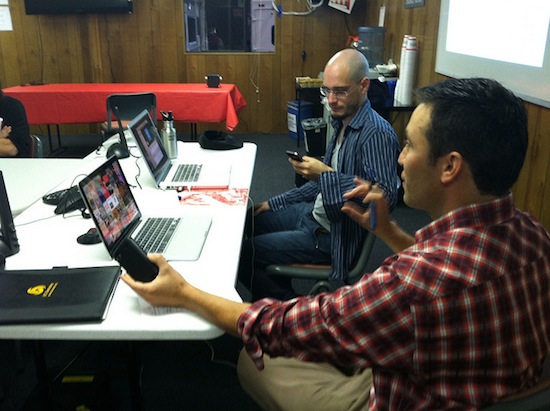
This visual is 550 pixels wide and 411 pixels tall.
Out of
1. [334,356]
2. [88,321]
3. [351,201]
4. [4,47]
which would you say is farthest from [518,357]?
[4,47]

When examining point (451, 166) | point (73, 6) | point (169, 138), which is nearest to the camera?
point (451, 166)

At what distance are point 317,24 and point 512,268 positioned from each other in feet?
19.0

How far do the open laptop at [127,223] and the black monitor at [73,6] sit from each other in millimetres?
4947

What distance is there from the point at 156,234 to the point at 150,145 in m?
0.71

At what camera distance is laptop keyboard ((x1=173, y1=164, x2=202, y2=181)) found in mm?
2170

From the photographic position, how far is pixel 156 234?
1587 mm

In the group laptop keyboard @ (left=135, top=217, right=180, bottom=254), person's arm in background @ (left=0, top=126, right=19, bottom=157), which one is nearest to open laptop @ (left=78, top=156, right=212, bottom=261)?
laptop keyboard @ (left=135, top=217, right=180, bottom=254)

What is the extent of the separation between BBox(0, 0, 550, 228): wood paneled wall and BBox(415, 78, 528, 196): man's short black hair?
5.33m

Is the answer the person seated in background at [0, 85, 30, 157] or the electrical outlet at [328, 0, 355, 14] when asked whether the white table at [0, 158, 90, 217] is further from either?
the electrical outlet at [328, 0, 355, 14]

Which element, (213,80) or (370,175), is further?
(213,80)

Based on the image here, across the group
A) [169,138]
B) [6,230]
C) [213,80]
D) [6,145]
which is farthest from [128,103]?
[6,230]

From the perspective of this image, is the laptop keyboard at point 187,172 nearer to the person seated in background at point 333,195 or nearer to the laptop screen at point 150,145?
the laptop screen at point 150,145

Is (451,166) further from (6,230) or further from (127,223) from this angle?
(6,230)

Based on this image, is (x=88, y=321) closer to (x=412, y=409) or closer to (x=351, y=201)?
(x=412, y=409)
